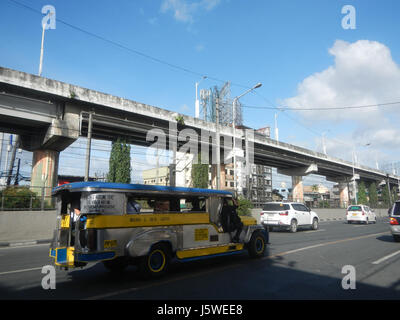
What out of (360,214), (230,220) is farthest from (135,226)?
(360,214)

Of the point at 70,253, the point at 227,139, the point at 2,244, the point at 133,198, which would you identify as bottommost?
the point at 2,244

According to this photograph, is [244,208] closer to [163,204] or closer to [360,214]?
[360,214]

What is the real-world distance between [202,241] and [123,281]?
219 centimetres

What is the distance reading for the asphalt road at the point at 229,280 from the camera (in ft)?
16.5

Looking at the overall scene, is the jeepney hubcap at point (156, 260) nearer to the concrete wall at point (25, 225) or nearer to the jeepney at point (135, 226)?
the jeepney at point (135, 226)

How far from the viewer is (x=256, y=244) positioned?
8750mm

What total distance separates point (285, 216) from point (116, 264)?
42.1 feet

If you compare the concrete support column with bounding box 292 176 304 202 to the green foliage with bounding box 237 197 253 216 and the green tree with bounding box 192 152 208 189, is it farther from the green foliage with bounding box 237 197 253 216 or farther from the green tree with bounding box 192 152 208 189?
the green foliage with bounding box 237 197 253 216

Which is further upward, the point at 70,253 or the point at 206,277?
the point at 70,253

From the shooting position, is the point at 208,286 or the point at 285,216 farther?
the point at 285,216

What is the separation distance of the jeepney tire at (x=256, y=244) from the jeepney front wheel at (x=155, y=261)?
3.01 meters

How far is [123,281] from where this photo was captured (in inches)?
240
